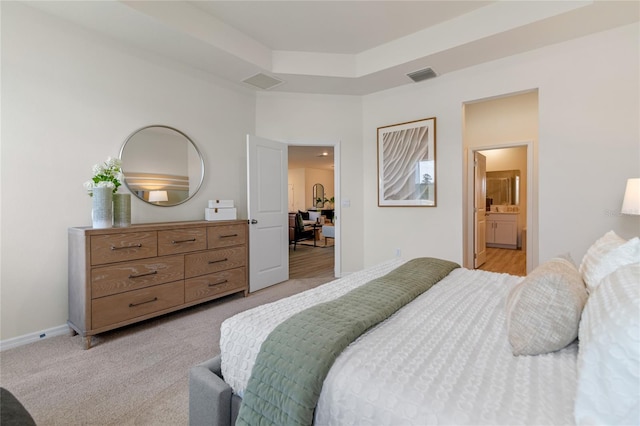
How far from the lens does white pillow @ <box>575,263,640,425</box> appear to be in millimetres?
671

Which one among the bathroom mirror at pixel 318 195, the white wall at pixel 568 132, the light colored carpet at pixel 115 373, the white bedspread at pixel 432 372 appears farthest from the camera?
the bathroom mirror at pixel 318 195

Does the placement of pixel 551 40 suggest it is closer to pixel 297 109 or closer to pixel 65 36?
pixel 297 109

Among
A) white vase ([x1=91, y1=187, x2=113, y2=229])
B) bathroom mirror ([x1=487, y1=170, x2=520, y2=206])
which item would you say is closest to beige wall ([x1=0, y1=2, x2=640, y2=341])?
white vase ([x1=91, y1=187, x2=113, y2=229])

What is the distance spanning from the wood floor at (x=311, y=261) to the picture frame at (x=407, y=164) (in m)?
1.48

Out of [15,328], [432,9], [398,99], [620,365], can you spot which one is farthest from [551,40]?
[15,328]

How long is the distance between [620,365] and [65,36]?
3955 millimetres

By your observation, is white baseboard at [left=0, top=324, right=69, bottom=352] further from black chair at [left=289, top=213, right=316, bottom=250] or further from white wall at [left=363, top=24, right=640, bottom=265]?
→ black chair at [left=289, top=213, right=316, bottom=250]

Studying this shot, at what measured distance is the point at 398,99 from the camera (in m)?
4.14

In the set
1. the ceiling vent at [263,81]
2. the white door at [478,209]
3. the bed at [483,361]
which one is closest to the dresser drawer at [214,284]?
the bed at [483,361]

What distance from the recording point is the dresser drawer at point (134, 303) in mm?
2371

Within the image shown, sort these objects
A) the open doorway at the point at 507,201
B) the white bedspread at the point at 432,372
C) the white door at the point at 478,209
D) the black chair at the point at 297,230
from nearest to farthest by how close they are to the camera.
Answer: the white bedspread at the point at 432,372, the white door at the point at 478,209, the open doorway at the point at 507,201, the black chair at the point at 297,230

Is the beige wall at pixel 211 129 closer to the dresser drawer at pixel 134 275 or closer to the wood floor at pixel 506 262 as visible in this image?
the dresser drawer at pixel 134 275

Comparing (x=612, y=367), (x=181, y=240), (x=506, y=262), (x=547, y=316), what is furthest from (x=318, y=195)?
(x=612, y=367)

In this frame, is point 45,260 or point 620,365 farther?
point 45,260
